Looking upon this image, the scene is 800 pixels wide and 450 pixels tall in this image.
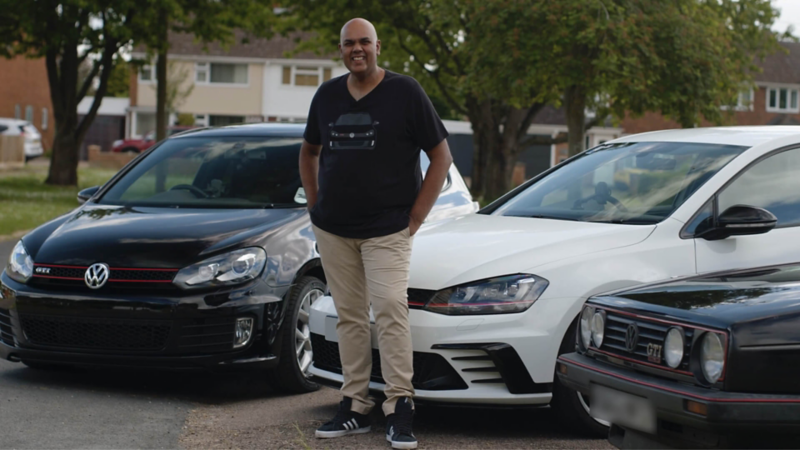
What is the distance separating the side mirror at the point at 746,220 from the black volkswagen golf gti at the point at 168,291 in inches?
97.0

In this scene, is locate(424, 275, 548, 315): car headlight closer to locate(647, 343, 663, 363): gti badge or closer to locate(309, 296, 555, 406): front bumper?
locate(309, 296, 555, 406): front bumper

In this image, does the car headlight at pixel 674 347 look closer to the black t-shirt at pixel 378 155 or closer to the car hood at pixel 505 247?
the car hood at pixel 505 247

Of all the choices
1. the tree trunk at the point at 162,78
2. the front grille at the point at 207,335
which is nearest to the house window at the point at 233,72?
the tree trunk at the point at 162,78

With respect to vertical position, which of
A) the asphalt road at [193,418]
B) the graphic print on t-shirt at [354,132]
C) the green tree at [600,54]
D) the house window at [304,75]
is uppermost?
the house window at [304,75]

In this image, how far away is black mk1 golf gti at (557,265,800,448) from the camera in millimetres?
3307

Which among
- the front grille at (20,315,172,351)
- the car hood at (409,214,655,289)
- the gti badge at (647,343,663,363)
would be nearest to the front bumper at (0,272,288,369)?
the front grille at (20,315,172,351)

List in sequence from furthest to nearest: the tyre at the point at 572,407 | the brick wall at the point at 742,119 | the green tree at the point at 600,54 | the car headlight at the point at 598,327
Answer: the brick wall at the point at 742,119 → the green tree at the point at 600,54 → the tyre at the point at 572,407 → the car headlight at the point at 598,327

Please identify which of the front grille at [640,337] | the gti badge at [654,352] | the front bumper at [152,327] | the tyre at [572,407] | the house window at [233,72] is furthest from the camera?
the house window at [233,72]

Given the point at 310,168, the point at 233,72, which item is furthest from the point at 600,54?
the point at 233,72

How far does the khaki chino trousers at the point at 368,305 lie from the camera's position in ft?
15.9

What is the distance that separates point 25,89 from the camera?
6347cm

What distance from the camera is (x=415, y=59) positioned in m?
35.7

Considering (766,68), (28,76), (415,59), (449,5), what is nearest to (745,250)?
(449,5)

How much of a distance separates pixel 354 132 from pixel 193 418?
181 centimetres
